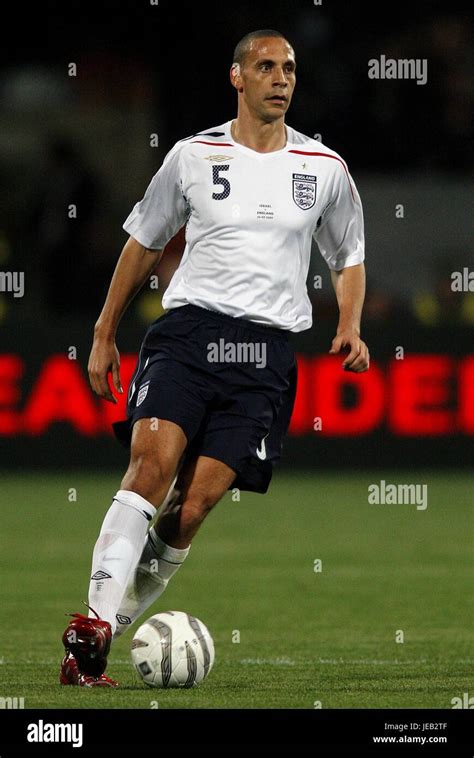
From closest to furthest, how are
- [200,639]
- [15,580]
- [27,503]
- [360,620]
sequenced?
[200,639], [360,620], [15,580], [27,503]

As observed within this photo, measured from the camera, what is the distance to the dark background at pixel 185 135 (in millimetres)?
14648

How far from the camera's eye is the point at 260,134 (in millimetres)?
6293

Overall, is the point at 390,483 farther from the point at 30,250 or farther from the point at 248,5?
the point at 248,5

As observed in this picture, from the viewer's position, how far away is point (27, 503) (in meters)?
13.1

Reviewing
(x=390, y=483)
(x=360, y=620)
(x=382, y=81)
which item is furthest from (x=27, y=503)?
(x=382, y=81)

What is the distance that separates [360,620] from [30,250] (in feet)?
29.1

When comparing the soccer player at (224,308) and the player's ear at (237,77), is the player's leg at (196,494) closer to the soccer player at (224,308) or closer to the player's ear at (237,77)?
the soccer player at (224,308)

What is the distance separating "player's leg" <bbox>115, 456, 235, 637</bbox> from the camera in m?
6.05

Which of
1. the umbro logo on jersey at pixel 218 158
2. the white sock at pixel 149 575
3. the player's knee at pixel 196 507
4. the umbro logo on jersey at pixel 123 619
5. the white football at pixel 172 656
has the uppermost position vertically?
the umbro logo on jersey at pixel 218 158
